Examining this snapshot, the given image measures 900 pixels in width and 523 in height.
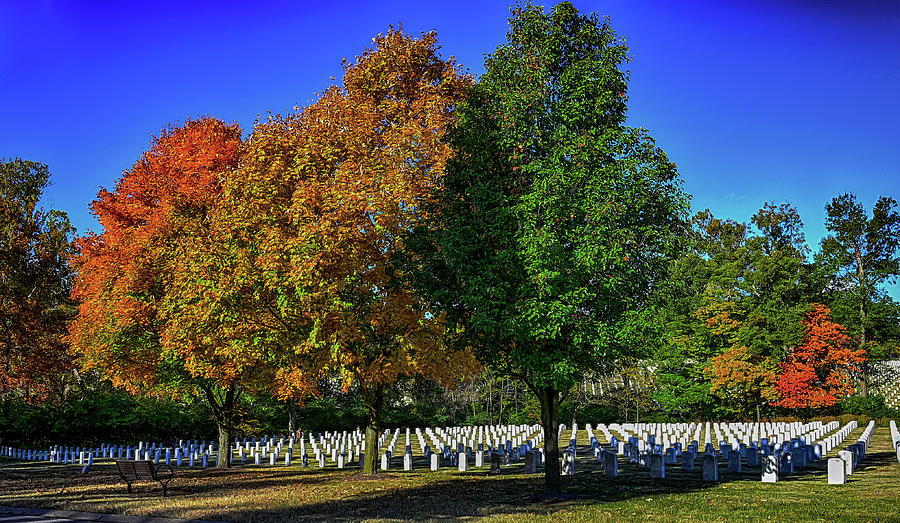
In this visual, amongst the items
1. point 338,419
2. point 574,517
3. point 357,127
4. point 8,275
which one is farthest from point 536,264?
point 338,419

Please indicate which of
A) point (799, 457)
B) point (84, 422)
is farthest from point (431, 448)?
point (84, 422)

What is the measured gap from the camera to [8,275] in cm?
3281

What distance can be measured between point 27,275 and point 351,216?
21.1m

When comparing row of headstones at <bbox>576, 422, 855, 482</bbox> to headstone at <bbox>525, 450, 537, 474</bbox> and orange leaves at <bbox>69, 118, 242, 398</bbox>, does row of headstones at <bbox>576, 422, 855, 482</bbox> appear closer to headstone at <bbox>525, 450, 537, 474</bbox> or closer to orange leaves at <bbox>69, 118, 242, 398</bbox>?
headstone at <bbox>525, 450, 537, 474</bbox>

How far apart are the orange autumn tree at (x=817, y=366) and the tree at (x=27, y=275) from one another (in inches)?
1806

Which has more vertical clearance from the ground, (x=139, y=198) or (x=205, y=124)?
(x=205, y=124)

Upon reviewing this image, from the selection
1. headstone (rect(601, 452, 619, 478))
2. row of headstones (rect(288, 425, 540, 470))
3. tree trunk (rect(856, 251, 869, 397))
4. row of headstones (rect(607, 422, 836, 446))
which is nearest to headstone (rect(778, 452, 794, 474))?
headstone (rect(601, 452, 619, 478))

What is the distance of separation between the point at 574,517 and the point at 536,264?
218 inches

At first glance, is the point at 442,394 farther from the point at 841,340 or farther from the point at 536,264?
the point at 536,264

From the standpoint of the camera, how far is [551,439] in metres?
18.5

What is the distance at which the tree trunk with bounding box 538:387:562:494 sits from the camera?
1820 cm

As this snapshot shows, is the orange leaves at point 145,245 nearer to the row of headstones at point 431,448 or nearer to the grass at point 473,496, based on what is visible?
the grass at point 473,496

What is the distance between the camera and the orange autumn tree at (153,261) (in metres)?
26.2

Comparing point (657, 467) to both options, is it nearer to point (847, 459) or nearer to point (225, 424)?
point (847, 459)
